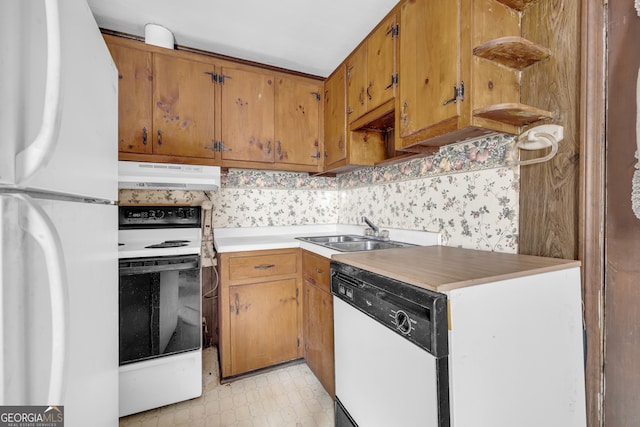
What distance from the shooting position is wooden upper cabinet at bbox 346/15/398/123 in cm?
149

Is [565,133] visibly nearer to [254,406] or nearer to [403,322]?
[403,322]

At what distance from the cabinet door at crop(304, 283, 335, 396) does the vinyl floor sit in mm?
114

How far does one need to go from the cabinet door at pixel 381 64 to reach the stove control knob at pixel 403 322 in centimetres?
123

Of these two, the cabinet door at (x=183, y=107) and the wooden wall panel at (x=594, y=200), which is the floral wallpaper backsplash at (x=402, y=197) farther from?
the cabinet door at (x=183, y=107)

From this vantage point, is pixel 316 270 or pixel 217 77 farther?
pixel 217 77

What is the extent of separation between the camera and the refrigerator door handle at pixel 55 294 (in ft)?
1.57

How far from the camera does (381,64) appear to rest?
1558mm

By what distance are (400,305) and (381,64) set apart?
144cm

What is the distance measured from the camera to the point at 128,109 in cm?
171

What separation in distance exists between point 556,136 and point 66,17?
5.49ft

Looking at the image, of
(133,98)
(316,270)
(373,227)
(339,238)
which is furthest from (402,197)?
(133,98)

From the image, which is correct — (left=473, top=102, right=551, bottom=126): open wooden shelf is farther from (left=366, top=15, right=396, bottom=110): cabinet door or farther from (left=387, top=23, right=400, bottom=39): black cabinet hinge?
(left=387, top=23, right=400, bottom=39): black cabinet hinge


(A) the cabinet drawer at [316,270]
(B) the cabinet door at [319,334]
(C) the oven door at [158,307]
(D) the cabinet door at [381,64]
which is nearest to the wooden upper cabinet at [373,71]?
(D) the cabinet door at [381,64]

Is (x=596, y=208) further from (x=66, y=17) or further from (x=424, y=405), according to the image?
(x=66, y=17)
